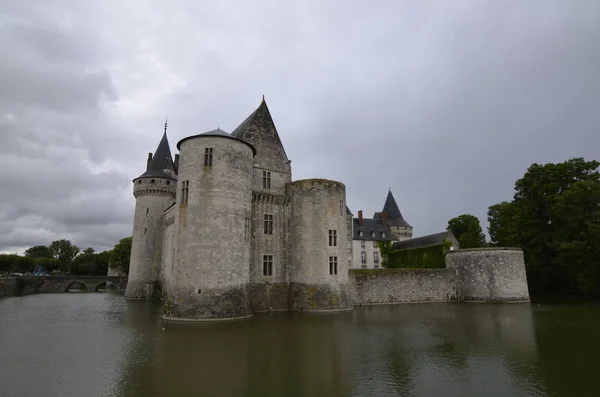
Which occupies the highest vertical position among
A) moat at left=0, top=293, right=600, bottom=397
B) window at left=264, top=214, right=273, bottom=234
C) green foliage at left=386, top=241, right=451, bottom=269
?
window at left=264, top=214, right=273, bottom=234

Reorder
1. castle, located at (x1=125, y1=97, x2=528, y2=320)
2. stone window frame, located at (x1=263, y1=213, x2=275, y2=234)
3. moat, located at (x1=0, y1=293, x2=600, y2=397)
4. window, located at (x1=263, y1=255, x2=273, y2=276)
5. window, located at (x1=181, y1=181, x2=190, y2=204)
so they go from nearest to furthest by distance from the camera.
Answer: moat, located at (x1=0, y1=293, x2=600, y2=397) < castle, located at (x1=125, y1=97, x2=528, y2=320) < window, located at (x1=181, y1=181, x2=190, y2=204) < window, located at (x1=263, y1=255, x2=273, y2=276) < stone window frame, located at (x1=263, y1=213, x2=275, y2=234)

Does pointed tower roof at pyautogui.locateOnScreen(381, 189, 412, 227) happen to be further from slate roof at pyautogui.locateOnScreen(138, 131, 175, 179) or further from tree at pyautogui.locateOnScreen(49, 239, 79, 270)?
tree at pyautogui.locateOnScreen(49, 239, 79, 270)

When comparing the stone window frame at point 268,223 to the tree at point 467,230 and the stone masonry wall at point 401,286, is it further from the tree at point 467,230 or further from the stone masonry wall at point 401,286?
the tree at point 467,230

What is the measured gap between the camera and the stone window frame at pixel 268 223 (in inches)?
866

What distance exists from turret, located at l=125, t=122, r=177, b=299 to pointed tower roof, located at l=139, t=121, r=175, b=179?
0.27ft

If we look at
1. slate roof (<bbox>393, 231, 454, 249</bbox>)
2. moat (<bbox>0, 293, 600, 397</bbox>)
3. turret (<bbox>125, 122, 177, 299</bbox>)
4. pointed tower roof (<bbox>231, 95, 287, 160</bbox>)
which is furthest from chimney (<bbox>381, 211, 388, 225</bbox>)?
moat (<bbox>0, 293, 600, 397</bbox>)

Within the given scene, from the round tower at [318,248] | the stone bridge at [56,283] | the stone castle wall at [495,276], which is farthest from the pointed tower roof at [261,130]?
the stone bridge at [56,283]

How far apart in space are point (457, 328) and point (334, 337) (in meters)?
5.89

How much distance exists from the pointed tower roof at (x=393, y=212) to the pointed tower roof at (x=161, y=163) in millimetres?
30083

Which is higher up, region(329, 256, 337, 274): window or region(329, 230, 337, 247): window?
region(329, 230, 337, 247): window

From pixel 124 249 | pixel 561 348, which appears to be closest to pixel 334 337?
pixel 561 348

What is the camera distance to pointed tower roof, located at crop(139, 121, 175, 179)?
103 feet

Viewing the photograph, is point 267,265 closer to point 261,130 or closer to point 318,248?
point 318,248

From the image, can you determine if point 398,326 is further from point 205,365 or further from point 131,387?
point 131,387
